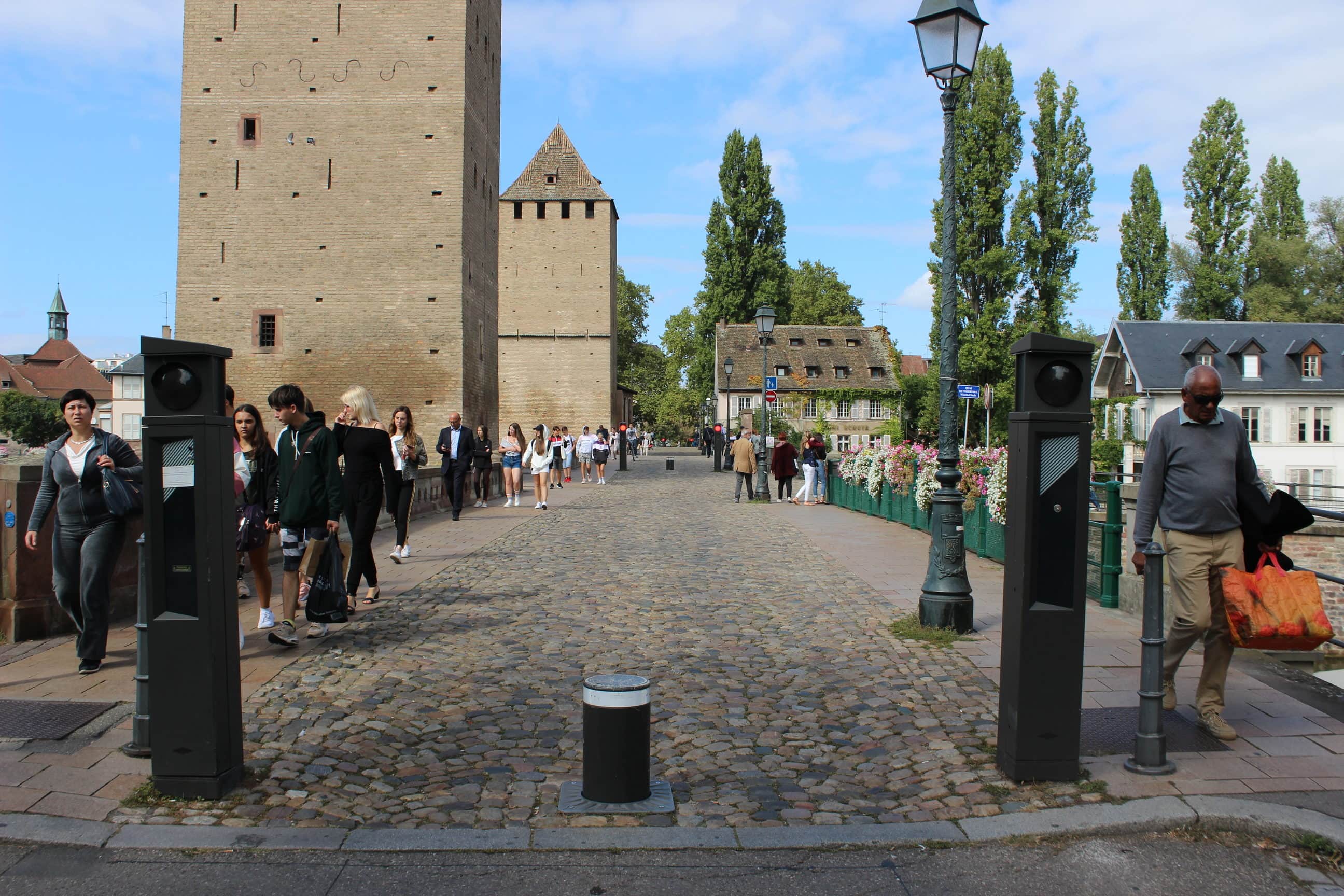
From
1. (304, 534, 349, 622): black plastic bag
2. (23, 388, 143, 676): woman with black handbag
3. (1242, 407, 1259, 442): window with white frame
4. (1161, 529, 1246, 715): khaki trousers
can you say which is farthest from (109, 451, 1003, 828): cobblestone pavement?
(1242, 407, 1259, 442): window with white frame

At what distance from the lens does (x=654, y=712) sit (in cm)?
562

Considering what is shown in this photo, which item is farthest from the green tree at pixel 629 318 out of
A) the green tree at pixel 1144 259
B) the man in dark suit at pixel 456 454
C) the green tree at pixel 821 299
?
the man in dark suit at pixel 456 454

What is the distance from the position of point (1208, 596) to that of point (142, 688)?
17.0 ft

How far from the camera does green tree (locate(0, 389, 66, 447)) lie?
90938mm

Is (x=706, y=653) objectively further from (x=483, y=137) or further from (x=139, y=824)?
(x=483, y=137)

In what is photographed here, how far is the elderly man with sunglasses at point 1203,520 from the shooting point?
5.04 m

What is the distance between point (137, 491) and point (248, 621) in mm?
1839

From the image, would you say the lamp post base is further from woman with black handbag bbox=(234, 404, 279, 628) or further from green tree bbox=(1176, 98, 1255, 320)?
green tree bbox=(1176, 98, 1255, 320)

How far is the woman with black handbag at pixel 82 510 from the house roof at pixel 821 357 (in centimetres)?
6567

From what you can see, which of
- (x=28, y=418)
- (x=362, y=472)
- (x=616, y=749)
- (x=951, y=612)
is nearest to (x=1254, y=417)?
(x=951, y=612)

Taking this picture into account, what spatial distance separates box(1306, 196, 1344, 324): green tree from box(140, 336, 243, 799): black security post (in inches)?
2547

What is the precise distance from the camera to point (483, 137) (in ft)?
112

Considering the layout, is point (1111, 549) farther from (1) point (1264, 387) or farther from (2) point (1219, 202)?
(2) point (1219, 202)

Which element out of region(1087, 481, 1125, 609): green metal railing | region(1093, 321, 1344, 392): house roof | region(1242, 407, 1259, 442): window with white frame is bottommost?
region(1087, 481, 1125, 609): green metal railing
